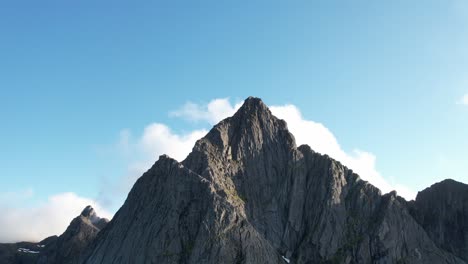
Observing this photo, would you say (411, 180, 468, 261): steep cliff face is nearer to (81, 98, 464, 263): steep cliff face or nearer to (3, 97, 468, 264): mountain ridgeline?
(3, 97, 468, 264): mountain ridgeline

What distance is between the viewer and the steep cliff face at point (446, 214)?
145m

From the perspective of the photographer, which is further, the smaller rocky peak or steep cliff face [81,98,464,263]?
the smaller rocky peak

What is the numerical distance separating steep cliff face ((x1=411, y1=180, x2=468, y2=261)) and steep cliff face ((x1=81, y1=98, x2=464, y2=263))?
5764 mm

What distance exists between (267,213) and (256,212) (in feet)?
11.7

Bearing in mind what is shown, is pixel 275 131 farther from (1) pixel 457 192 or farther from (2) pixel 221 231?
(1) pixel 457 192

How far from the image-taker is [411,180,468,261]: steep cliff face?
477 feet

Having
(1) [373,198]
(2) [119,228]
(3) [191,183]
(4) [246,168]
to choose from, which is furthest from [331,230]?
(2) [119,228]

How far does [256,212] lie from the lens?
151m

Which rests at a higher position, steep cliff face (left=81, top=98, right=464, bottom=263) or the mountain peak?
the mountain peak

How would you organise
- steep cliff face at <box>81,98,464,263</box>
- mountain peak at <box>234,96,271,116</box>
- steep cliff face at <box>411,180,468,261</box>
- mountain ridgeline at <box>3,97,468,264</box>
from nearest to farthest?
steep cliff face at <box>81,98,464,263</box>
mountain ridgeline at <box>3,97,468,264</box>
steep cliff face at <box>411,180,468,261</box>
mountain peak at <box>234,96,271,116</box>

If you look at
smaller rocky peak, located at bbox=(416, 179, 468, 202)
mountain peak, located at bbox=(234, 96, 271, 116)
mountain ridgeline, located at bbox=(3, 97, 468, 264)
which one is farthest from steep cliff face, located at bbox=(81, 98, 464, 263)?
smaller rocky peak, located at bbox=(416, 179, 468, 202)

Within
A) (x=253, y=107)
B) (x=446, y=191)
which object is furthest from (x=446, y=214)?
(x=253, y=107)

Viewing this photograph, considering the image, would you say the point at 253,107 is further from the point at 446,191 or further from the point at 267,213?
the point at 446,191

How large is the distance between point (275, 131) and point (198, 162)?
33.3 metres
